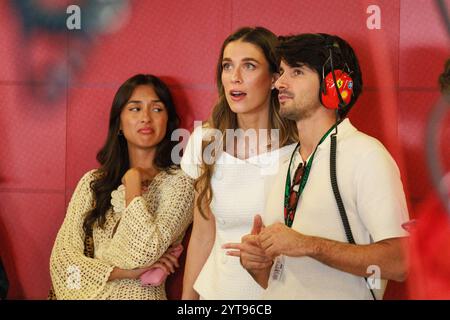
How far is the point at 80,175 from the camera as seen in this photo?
1.75 metres

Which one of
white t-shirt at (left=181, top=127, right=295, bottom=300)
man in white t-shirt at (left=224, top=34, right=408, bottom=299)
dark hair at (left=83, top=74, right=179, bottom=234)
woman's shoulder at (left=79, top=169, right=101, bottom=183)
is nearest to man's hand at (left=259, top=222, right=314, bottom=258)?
man in white t-shirt at (left=224, top=34, right=408, bottom=299)

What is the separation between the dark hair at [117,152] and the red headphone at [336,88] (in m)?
0.44

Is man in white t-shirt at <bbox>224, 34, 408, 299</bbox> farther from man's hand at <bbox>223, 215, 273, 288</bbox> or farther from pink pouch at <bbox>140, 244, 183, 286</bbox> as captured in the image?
pink pouch at <bbox>140, 244, 183, 286</bbox>

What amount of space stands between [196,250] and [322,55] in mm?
619

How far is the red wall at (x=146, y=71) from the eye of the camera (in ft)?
5.31

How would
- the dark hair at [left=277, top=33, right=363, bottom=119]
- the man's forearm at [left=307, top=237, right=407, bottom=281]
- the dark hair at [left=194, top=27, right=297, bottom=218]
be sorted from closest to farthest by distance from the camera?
the man's forearm at [left=307, top=237, right=407, bottom=281] → the dark hair at [left=277, top=33, right=363, bottom=119] → the dark hair at [left=194, top=27, right=297, bottom=218]

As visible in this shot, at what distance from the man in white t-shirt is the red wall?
0.59 ft

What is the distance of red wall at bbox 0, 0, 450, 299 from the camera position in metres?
1.62

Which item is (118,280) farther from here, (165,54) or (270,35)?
(270,35)

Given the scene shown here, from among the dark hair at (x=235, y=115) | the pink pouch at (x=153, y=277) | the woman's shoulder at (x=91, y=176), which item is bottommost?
the pink pouch at (x=153, y=277)

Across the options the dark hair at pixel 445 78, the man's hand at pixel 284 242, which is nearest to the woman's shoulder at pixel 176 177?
the man's hand at pixel 284 242

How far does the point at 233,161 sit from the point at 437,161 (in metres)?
0.52

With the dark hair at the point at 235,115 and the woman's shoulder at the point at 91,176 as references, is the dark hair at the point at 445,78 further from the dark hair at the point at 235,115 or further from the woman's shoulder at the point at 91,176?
the woman's shoulder at the point at 91,176

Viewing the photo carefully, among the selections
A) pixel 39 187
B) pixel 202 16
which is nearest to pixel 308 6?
pixel 202 16
